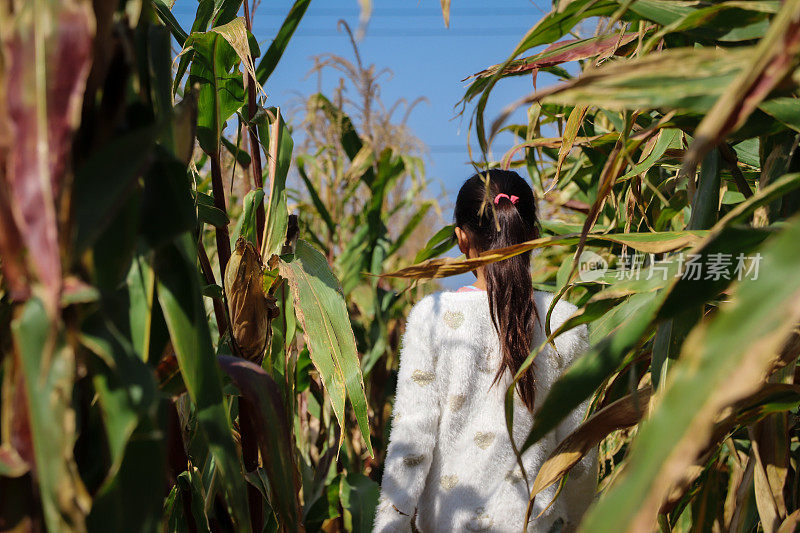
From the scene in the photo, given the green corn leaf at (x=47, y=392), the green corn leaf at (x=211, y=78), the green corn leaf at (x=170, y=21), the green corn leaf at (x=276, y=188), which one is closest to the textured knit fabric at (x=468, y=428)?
the green corn leaf at (x=276, y=188)

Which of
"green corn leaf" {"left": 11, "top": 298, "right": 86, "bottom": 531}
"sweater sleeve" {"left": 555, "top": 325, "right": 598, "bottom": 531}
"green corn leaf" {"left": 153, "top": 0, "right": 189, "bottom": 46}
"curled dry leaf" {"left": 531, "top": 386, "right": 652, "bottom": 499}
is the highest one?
"green corn leaf" {"left": 153, "top": 0, "right": 189, "bottom": 46}

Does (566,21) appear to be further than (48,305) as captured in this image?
Yes

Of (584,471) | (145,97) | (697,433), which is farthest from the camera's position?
(584,471)

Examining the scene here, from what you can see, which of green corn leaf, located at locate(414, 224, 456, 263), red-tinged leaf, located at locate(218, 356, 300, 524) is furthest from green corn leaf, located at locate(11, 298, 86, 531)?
green corn leaf, located at locate(414, 224, 456, 263)

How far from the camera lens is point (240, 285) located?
79 centimetres

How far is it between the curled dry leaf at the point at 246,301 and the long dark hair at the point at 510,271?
40cm

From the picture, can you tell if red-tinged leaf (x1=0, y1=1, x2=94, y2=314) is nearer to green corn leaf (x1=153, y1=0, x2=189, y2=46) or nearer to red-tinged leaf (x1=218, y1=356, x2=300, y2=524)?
red-tinged leaf (x1=218, y1=356, x2=300, y2=524)

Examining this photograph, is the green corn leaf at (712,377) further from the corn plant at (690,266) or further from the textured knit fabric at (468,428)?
the textured knit fabric at (468,428)

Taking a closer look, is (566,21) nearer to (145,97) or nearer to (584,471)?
(145,97)

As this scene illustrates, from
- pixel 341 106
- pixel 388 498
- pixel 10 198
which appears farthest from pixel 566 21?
pixel 341 106

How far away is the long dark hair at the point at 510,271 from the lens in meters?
1.06

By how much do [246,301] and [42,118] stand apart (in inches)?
18.4

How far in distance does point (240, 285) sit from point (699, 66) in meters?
0.56

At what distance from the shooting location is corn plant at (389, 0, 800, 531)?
296 millimetres
